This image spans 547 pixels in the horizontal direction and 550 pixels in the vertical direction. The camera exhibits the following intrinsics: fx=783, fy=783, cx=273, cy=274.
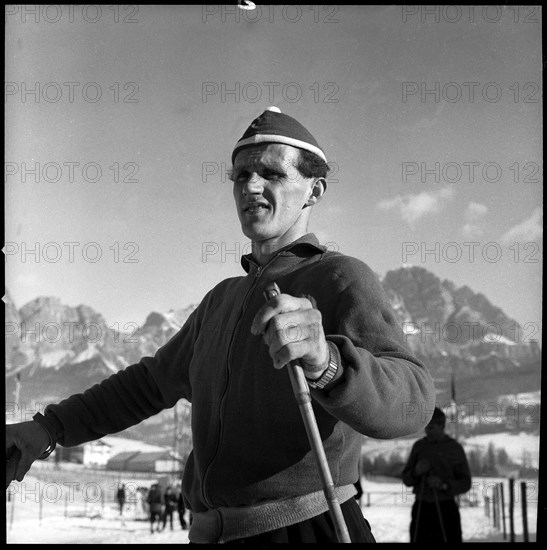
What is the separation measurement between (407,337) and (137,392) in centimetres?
93

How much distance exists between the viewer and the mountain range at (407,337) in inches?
89.0

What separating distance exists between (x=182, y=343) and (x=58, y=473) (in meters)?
1.33

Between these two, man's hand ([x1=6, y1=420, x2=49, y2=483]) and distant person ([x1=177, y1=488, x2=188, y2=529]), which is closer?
man's hand ([x1=6, y1=420, x2=49, y2=483])

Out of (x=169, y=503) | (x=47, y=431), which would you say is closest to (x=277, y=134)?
(x=47, y=431)

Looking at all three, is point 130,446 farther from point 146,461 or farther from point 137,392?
point 137,392

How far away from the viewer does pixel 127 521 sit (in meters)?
2.54

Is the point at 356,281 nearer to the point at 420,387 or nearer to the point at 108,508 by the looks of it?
the point at 420,387

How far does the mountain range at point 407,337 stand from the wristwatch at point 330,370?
1.31 meters

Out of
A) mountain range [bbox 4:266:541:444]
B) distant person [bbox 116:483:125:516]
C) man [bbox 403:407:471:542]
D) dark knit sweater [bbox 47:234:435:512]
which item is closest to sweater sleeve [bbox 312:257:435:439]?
dark knit sweater [bbox 47:234:435:512]

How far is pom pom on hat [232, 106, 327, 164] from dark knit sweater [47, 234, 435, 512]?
162mm

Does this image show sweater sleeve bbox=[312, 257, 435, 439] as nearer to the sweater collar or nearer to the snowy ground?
the sweater collar

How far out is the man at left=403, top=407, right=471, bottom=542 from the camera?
2.45m

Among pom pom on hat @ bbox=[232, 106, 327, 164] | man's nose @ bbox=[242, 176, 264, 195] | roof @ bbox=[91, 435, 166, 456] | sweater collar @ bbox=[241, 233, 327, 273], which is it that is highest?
pom pom on hat @ bbox=[232, 106, 327, 164]

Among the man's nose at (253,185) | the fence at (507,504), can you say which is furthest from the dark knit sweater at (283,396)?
the fence at (507,504)
